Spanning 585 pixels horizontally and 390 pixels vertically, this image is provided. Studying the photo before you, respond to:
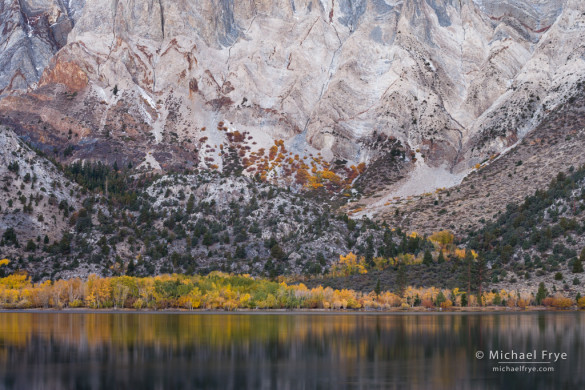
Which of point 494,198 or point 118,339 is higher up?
point 494,198

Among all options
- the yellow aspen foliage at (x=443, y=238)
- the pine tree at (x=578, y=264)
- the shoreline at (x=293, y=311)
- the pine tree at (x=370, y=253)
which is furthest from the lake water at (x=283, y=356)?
the yellow aspen foliage at (x=443, y=238)

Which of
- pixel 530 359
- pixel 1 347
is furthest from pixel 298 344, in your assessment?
pixel 1 347

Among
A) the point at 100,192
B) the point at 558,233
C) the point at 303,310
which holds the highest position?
the point at 100,192

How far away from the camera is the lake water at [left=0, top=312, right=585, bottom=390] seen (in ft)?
161

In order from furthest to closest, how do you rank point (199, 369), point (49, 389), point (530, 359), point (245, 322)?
point (245, 322) → point (530, 359) → point (199, 369) → point (49, 389)

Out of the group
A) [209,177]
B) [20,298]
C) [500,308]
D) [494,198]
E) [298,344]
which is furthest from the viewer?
[209,177]

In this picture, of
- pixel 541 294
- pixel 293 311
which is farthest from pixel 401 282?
pixel 541 294

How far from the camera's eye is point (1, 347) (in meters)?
66.9

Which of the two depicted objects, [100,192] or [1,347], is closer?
[1,347]

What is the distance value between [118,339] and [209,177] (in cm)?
12371

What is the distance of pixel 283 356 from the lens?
63094 millimetres

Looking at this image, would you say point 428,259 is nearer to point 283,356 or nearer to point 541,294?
point 541,294

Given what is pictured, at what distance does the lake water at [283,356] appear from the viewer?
49.2 metres

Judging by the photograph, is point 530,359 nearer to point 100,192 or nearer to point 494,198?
point 494,198
